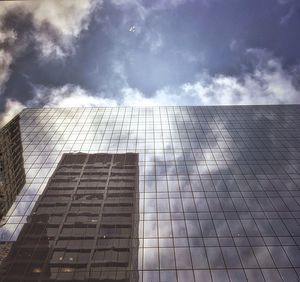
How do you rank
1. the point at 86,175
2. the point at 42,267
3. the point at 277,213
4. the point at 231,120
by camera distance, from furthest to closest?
the point at 231,120 < the point at 86,175 < the point at 277,213 < the point at 42,267

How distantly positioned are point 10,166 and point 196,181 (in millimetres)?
31299

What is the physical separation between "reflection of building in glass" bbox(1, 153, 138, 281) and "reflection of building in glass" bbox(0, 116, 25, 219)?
179 inches

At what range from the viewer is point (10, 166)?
46.8m

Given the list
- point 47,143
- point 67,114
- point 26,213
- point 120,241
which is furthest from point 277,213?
point 67,114

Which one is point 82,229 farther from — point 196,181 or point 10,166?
point 10,166

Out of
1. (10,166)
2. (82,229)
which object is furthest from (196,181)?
(10,166)

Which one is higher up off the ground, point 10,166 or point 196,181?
point 10,166

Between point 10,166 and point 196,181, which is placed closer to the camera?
point 196,181

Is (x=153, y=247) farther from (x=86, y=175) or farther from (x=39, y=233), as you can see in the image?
(x=86, y=175)

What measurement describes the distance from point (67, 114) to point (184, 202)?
40.6 meters

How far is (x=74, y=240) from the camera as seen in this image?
3519 cm

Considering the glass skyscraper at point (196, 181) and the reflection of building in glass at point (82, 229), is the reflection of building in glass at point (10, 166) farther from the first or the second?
the reflection of building in glass at point (82, 229)

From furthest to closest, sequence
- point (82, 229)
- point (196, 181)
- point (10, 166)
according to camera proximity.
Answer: point (10, 166) → point (196, 181) → point (82, 229)

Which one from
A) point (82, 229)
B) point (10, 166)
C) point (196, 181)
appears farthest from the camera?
point (10, 166)
